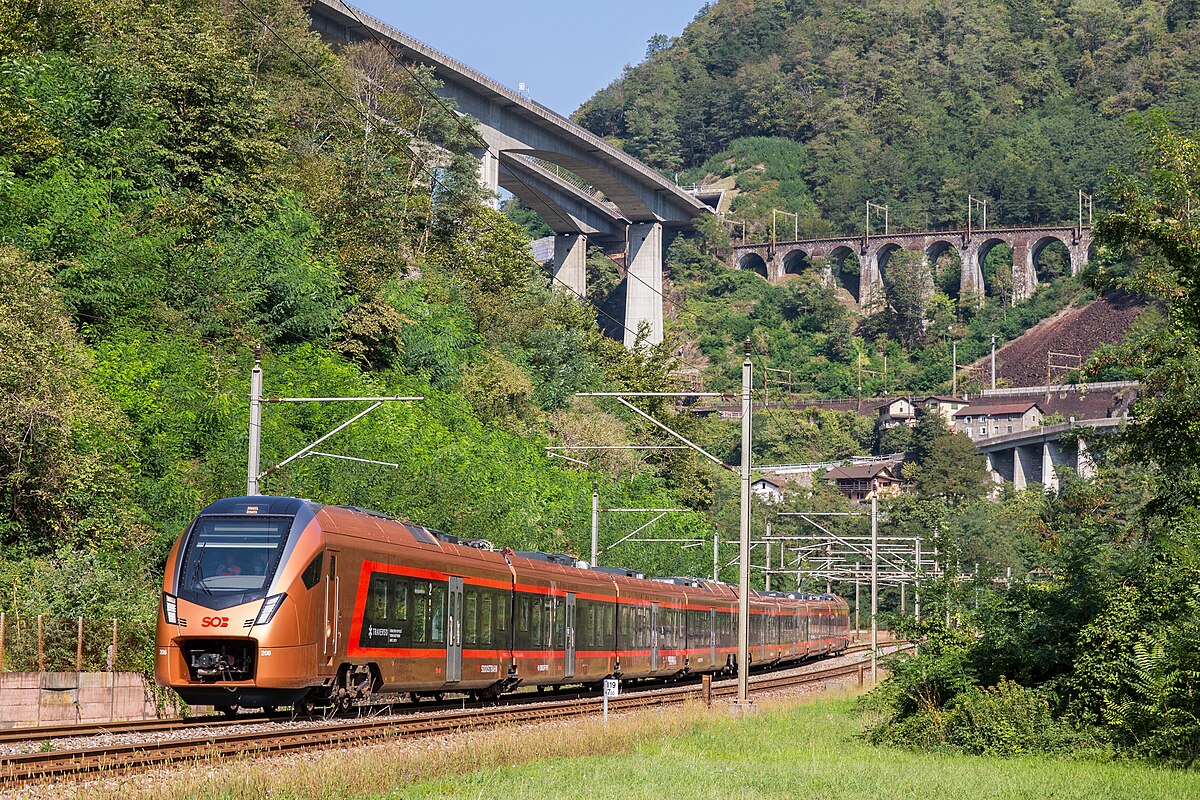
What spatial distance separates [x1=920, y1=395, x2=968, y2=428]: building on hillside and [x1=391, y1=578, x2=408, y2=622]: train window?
561 feet

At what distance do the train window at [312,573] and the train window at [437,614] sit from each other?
4.49 metres

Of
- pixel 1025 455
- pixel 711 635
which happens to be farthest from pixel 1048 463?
pixel 711 635

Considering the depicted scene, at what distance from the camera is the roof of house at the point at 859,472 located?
174250mm

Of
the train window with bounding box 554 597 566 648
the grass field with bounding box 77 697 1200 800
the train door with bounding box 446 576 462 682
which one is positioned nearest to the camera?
the grass field with bounding box 77 697 1200 800

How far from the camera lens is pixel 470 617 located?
3020cm

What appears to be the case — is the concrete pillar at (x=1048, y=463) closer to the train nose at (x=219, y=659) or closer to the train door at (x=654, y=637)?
the train door at (x=654, y=637)

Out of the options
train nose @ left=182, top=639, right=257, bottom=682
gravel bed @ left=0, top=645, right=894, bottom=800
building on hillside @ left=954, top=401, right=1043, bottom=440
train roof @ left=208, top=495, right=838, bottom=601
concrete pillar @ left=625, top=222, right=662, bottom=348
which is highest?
concrete pillar @ left=625, top=222, right=662, bottom=348

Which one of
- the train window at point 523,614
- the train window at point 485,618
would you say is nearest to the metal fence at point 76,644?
the train window at point 485,618

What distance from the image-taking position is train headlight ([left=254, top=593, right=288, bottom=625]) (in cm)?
2320

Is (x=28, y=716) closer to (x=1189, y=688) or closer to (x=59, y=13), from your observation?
(x=1189, y=688)

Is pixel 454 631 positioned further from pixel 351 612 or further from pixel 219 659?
pixel 219 659

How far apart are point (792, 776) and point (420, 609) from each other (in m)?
8.31

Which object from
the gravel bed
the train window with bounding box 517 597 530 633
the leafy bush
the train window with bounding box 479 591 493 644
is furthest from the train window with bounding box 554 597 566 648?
the leafy bush

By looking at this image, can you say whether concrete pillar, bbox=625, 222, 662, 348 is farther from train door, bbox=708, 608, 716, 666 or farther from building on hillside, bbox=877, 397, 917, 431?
train door, bbox=708, 608, 716, 666
